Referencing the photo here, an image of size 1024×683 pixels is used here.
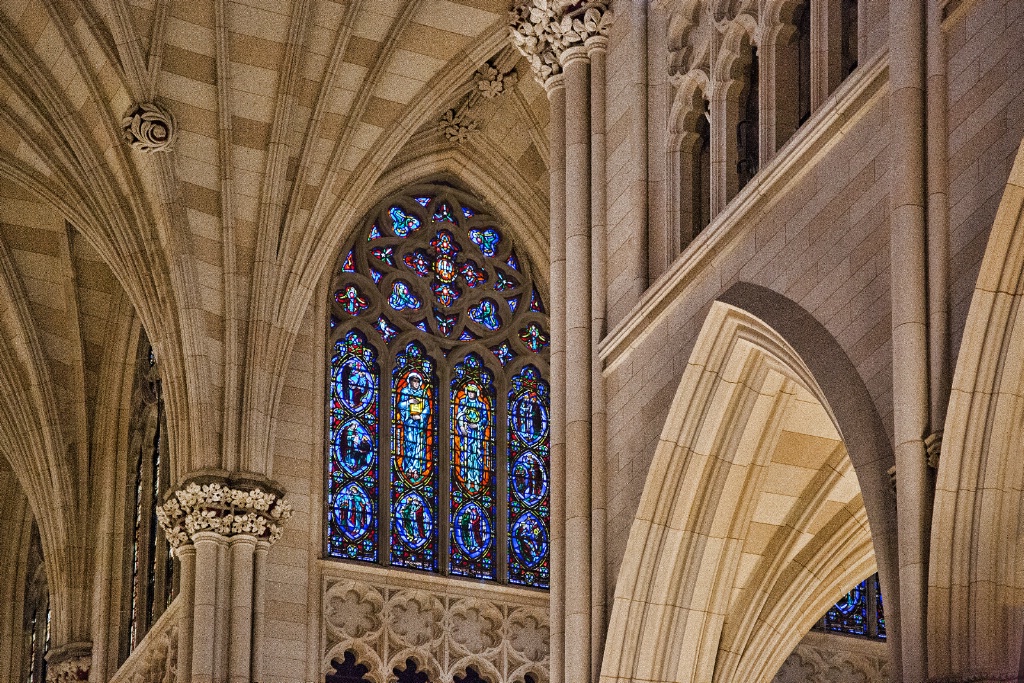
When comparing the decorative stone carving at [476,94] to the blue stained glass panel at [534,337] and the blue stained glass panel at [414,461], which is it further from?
the blue stained glass panel at [414,461]

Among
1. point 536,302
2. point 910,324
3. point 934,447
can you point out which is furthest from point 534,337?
point 934,447

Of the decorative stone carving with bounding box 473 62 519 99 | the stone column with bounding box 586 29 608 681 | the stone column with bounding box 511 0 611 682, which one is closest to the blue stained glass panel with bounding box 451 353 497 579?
the decorative stone carving with bounding box 473 62 519 99

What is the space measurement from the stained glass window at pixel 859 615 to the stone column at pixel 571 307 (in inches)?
294

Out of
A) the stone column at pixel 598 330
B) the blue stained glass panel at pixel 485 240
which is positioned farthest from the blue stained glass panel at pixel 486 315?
the stone column at pixel 598 330

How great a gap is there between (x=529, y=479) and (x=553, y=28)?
8855mm

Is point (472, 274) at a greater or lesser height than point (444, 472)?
greater

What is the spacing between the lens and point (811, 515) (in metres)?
15.4

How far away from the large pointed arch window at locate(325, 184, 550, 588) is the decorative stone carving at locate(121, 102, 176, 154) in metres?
3.12

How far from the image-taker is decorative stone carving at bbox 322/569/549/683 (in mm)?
23109

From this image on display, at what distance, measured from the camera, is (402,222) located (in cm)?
2545

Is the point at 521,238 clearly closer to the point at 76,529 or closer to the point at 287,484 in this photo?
the point at 287,484

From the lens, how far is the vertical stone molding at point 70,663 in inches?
1051

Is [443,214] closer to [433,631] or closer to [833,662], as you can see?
[433,631]

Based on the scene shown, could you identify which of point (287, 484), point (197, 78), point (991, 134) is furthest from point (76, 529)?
point (991, 134)
